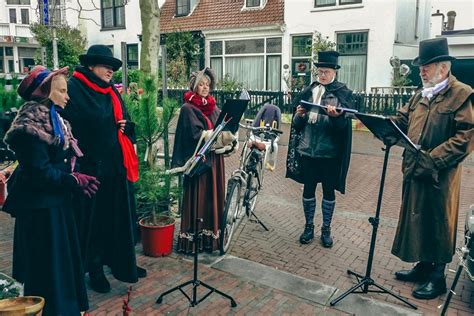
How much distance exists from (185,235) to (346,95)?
8.05 ft

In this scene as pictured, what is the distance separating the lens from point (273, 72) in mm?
19312

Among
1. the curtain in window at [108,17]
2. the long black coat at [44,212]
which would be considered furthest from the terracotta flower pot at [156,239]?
the curtain in window at [108,17]

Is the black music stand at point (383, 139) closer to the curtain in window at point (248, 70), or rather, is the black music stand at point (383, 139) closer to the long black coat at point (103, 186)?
Answer: the long black coat at point (103, 186)

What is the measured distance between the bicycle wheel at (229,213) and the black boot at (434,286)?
2043mm

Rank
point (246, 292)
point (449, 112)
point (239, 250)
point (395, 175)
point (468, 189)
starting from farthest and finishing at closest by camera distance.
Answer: point (395, 175), point (468, 189), point (239, 250), point (246, 292), point (449, 112)

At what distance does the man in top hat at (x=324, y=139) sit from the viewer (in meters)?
5.02

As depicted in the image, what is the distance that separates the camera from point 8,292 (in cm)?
300

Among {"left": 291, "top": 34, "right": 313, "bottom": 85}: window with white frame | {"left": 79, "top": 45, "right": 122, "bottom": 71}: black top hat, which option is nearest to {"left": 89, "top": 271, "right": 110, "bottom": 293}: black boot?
{"left": 79, "top": 45, "right": 122, "bottom": 71}: black top hat

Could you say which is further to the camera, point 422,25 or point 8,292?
point 422,25

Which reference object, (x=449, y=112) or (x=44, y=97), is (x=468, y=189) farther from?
(x=44, y=97)

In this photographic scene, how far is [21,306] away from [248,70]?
18.3 m

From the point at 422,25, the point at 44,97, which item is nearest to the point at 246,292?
the point at 44,97

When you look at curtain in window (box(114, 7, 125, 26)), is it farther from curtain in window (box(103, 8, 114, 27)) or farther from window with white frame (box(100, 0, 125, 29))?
curtain in window (box(103, 8, 114, 27))

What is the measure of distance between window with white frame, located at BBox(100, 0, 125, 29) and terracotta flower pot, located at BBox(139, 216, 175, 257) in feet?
68.4
